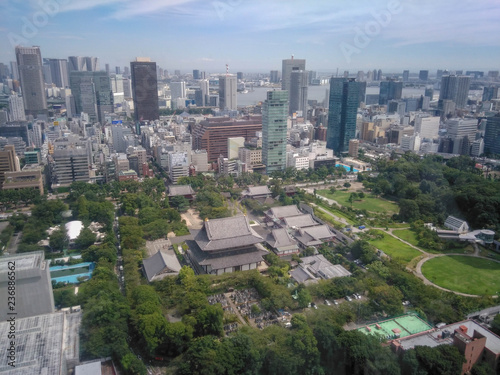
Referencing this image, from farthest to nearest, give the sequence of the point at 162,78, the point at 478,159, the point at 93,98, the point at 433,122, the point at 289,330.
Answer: the point at 162,78 → the point at 93,98 → the point at 433,122 → the point at 478,159 → the point at 289,330

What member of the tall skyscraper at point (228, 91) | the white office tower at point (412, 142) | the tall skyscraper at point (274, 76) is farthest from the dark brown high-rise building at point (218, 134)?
the tall skyscraper at point (274, 76)

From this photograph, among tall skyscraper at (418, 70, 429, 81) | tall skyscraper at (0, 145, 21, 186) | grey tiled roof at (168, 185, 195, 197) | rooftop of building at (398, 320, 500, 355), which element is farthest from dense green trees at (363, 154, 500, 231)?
tall skyscraper at (418, 70, 429, 81)

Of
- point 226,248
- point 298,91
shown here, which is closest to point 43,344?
point 226,248

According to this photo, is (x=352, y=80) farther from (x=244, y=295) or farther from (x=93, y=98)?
(x=93, y=98)

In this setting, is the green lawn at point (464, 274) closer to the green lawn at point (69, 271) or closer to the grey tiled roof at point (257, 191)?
the grey tiled roof at point (257, 191)

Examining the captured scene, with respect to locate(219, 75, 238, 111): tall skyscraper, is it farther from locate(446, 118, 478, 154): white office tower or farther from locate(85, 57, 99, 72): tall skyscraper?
locate(446, 118, 478, 154): white office tower

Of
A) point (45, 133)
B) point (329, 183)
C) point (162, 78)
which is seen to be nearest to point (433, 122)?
point (329, 183)
